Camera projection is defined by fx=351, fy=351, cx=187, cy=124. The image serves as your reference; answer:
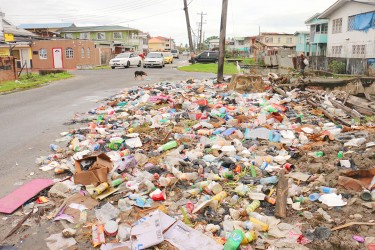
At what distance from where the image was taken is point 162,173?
5.01 metres

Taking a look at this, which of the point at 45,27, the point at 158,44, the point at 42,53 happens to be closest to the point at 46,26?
the point at 45,27

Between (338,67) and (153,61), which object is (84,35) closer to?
(153,61)

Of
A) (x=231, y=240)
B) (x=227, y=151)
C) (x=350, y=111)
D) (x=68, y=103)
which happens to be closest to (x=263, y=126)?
(x=227, y=151)

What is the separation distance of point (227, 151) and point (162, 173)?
1401mm

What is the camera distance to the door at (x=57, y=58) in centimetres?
3418

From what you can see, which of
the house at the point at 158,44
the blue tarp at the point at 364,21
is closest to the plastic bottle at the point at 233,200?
the blue tarp at the point at 364,21

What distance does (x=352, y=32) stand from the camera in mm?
29328

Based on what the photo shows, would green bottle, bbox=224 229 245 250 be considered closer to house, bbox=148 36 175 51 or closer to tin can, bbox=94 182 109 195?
tin can, bbox=94 182 109 195

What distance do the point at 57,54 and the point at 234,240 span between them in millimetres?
34645

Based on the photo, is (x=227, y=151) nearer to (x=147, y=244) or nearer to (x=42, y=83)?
A: (x=147, y=244)

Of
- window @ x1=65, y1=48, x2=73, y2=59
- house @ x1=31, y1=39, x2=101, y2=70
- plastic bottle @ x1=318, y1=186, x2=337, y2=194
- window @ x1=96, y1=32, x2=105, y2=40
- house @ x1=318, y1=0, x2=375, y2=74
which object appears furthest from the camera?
window @ x1=96, y1=32, x2=105, y2=40

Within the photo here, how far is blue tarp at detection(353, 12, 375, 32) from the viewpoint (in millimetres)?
26141

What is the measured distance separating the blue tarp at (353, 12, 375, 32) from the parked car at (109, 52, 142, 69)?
18305 mm

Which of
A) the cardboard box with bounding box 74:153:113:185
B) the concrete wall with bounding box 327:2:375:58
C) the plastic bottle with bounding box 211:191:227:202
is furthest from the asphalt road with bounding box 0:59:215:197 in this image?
the concrete wall with bounding box 327:2:375:58
